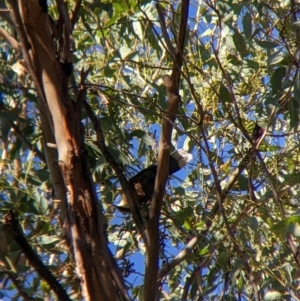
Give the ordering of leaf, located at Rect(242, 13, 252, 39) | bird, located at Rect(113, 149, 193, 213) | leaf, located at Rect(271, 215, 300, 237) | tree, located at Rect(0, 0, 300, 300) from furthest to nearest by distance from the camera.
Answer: leaf, located at Rect(242, 13, 252, 39) → bird, located at Rect(113, 149, 193, 213) → tree, located at Rect(0, 0, 300, 300) → leaf, located at Rect(271, 215, 300, 237)

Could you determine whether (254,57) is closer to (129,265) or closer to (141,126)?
(141,126)

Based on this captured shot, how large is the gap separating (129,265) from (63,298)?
0.42 m

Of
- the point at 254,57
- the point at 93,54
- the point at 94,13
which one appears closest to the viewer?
the point at 94,13

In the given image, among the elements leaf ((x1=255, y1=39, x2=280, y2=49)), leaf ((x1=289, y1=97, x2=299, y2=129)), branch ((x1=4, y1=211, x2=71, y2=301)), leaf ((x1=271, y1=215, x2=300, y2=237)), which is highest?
leaf ((x1=255, y1=39, x2=280, y2=49))

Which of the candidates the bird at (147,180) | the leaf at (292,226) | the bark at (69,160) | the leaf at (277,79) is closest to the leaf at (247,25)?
the leaf at (277,79)

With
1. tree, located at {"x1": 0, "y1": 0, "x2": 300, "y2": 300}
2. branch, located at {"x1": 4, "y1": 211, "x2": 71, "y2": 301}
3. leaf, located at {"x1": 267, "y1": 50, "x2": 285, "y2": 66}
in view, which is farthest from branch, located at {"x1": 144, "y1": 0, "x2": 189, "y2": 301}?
leaf, located at {"x1": 267, "y1": 50, "x2": 285, "y2": 66}

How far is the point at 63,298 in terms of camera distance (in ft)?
3.42

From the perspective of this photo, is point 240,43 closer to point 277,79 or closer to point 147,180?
point 277,79

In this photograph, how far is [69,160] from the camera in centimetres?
104

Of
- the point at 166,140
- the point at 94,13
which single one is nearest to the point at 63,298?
the point at 166,140

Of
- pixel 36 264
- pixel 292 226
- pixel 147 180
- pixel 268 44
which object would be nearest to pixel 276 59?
pixel 268 44

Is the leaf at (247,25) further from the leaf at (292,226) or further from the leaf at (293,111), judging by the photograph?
the leaf at (292,226)

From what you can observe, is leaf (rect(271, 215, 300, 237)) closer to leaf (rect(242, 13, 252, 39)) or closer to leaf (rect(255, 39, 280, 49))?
leaf (rect(255, 39, 280, 49))

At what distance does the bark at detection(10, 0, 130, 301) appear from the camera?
101 centimetres
